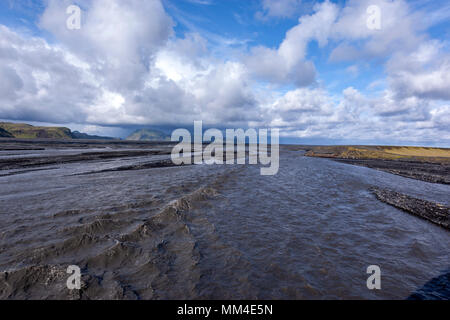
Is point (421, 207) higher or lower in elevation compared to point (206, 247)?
higher

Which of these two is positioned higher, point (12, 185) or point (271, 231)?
point (12, 185)

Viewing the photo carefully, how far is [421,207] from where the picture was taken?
15.2 meters

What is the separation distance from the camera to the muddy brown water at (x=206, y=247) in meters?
6.48

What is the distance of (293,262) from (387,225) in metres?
8.38

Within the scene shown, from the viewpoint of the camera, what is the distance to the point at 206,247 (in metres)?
9.02

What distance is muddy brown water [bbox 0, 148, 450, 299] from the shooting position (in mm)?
6484

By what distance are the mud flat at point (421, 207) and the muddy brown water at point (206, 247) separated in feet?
2.73

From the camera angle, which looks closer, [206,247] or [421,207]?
[206,247]

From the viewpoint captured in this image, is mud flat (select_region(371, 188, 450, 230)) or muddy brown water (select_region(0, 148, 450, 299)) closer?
muddy brown water (select_region(0, 148, 450, 299))

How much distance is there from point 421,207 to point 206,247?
17153 millimetres

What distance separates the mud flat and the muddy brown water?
83 cm

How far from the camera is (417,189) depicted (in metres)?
21.9

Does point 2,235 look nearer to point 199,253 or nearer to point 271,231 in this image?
point 199,253
